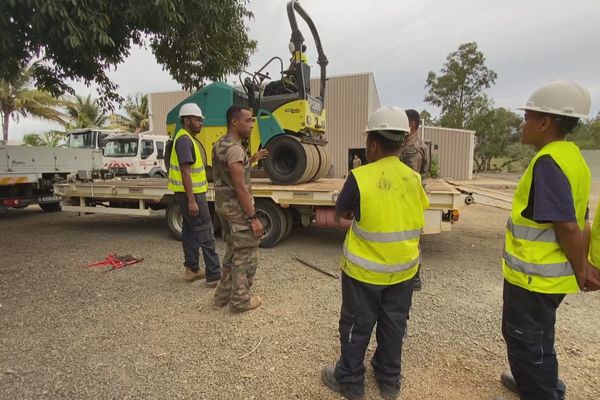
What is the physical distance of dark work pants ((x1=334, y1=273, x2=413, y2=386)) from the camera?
2.10m

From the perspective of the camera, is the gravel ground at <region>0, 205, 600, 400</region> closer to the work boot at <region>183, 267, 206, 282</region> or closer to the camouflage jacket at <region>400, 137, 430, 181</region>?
the work boot at <region>183, 267, 206, 282</region>

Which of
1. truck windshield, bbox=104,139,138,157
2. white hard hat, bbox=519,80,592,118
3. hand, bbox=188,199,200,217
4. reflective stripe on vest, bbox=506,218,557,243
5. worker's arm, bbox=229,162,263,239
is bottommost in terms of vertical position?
hand, bbox=188,199,200,217

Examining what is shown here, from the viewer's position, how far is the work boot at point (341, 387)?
85.9 inches

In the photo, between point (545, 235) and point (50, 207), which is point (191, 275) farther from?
point (50, 207)

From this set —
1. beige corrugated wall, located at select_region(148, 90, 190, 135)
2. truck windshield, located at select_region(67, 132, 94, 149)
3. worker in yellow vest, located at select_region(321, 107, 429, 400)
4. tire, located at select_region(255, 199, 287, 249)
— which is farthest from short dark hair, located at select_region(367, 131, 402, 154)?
beige corrugated wall, located at select_region(148, 90, 190, 135)

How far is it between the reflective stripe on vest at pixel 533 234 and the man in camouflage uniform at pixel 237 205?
2004 mm

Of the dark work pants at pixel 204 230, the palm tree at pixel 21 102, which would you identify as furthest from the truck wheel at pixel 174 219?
the palm tree at pixel 21 102

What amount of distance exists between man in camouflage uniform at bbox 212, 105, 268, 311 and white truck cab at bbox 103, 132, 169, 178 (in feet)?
37.9

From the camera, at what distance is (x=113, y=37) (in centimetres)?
499

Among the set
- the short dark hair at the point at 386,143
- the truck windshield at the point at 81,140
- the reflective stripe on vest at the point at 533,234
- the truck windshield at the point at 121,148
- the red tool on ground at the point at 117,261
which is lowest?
the red tool on ground at the point at 117,261

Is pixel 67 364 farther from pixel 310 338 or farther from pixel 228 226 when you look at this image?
pixel 310 338

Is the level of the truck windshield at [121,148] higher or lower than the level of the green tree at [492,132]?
lower

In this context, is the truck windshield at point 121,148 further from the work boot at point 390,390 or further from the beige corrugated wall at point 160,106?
the work boot at point 390,390

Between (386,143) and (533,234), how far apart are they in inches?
33.2
